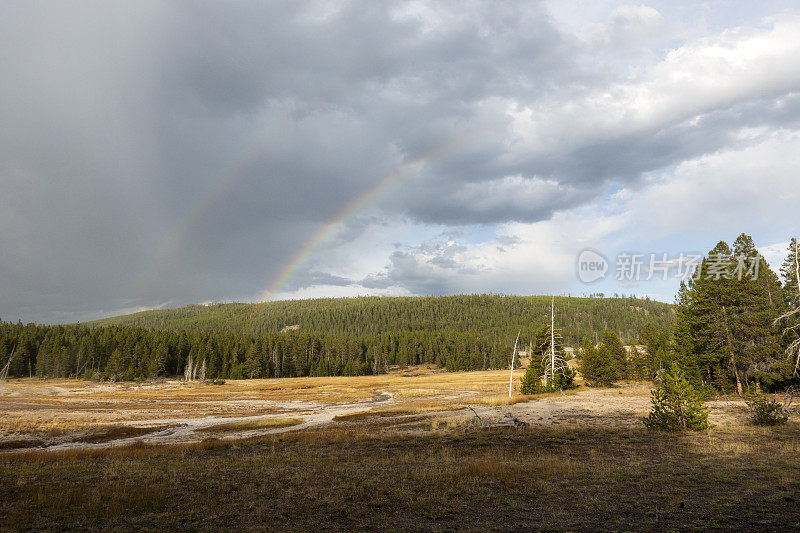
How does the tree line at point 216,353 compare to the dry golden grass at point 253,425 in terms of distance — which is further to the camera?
the tree line at point 216,353

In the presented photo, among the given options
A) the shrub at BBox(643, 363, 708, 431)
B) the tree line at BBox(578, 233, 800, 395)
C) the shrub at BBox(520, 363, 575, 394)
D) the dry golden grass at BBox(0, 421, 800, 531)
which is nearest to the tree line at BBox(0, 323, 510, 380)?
the shrub at BBox(520, 363, 575, 394)

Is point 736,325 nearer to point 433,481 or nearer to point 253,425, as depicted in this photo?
point 433,481

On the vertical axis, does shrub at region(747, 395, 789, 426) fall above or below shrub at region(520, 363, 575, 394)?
above

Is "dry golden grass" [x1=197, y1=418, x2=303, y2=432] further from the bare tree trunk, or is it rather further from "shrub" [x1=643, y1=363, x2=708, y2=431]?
the bare tree trunk

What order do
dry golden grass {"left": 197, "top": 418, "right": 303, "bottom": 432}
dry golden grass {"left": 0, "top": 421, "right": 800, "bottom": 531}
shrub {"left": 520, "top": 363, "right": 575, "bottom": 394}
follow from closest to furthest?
dry golden grass {"left": 0, "top": 421, "right": 800, "bottom": 531} → dry golden grass {"left": 197, "top": 418, "right": 303, "bottom": 432} → shrub {"left": 520, "top": 363, "right": 575, "bottom": 394}

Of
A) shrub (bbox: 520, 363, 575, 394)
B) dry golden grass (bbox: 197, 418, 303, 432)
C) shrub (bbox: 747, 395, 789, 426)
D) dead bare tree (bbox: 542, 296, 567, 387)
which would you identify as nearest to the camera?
shrub (bbox: 747, 395, 789, 426)

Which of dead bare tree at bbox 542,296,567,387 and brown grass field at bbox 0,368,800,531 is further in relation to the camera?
dead bare tree at bbox 542,296,567,387

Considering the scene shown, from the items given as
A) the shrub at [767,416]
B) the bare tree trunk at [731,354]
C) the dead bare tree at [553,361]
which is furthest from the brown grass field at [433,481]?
the dead bare tree at [553,361]

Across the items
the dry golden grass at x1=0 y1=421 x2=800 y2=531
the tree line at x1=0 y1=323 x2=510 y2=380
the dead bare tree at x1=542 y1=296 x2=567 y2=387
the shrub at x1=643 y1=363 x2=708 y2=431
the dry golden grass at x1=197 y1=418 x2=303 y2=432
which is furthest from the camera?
the tree line at x1=0 y1=323 x2=510 y2=380

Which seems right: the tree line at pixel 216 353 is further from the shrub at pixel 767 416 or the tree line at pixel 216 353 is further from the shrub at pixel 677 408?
the shrub at pixel 767 416

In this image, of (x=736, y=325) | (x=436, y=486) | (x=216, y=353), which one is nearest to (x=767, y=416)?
(x=736, y=325)

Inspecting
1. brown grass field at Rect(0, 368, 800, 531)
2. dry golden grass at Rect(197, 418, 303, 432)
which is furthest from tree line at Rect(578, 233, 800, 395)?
dry golden grass at Rect(197, 418, 303, 432)

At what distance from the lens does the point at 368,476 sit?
15766 mm

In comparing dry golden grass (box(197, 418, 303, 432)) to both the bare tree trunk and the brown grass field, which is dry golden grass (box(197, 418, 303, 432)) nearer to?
the brown grass field
